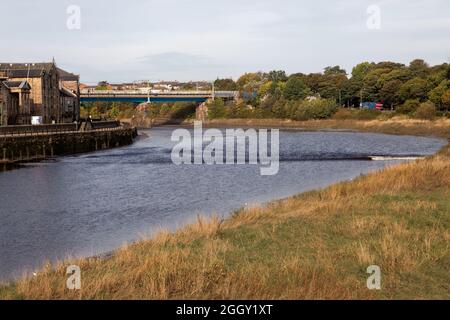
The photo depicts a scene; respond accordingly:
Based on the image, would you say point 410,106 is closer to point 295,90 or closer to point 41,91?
point 295,90

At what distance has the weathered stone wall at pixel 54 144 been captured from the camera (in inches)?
2785

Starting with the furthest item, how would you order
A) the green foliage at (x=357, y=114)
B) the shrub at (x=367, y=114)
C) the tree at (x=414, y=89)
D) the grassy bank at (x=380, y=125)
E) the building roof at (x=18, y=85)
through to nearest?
the green foliage at (x=357, y=114) → the shrub at (x=367, y=114) → the tree at (x=414, y=89) → the grassy bank at (x=380, y=125) → the building roof at (x=18, y=85)

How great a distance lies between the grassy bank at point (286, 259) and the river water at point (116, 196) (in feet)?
17.2

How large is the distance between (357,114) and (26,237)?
146362mm

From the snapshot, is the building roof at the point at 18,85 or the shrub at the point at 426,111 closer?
the building roof at the point at 18,85

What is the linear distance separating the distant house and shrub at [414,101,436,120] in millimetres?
90686

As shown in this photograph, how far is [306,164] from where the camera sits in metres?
63.9

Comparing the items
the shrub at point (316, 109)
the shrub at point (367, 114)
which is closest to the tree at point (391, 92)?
the shrub at point (367, 114)

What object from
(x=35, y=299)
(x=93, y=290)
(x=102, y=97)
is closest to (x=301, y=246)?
(x=93, y=290)

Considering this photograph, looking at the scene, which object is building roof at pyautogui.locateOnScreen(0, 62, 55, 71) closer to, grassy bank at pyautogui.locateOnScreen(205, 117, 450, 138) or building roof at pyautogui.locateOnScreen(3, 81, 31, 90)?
building roof at pyautogui.locateOnScreen(3, 81, 31, 90)

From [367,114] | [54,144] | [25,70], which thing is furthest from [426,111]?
[25,70]

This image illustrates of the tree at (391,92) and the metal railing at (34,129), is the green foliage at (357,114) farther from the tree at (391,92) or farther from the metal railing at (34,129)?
the metal railing at (34,129)

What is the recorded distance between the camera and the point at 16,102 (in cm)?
9938

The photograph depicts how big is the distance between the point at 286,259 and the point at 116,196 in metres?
27.0
